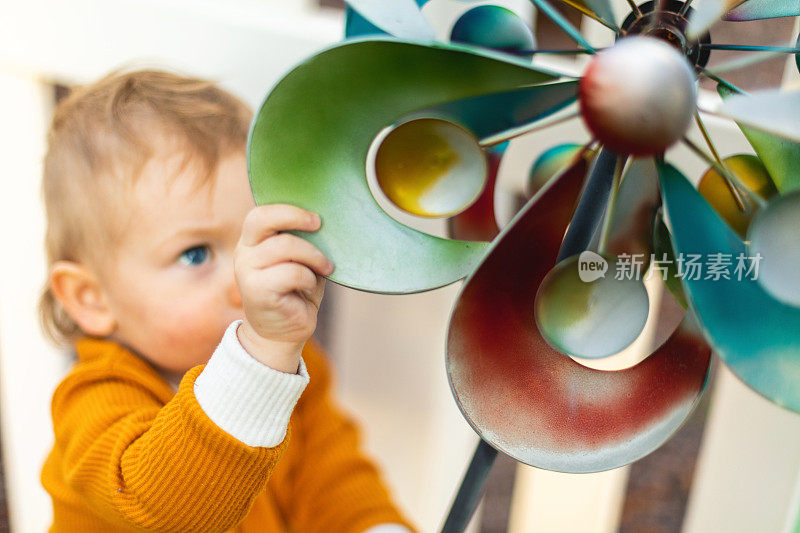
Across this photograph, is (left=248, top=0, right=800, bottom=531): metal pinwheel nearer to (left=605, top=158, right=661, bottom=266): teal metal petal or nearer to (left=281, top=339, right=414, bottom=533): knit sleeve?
(left=605, top=158, right=661, bottom=266): teal metal petal

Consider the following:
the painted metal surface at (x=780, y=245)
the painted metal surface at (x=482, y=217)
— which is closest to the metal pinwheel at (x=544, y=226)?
the painted metal surface at (x=780, y=245)

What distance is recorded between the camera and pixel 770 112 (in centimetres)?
30

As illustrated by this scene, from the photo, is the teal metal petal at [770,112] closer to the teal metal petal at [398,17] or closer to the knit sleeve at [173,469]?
the teal metal petal at [398,17]

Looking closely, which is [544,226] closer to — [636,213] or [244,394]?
[636,213]

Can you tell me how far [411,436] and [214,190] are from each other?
0.42 meters

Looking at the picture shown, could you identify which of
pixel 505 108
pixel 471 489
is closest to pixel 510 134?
pixel 505 108

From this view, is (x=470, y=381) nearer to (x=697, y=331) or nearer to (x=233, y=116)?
(x=697, y=331)

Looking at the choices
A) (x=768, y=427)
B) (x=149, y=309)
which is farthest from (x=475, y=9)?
(x=768, y=427)

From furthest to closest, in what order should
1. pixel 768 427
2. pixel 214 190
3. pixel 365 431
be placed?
pixel 365 431 → pixel 768 427 → pixel 214 190

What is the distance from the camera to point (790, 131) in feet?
0.97

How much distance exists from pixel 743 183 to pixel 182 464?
371 mm

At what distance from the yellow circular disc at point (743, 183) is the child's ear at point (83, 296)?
1.56 ft

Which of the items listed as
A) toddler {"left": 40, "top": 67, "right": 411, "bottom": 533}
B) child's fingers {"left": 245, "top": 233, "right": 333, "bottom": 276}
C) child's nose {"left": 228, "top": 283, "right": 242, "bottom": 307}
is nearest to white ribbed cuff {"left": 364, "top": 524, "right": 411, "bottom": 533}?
toddler {"left": 40, "top": 67, "right": 411, "bottom": 533}

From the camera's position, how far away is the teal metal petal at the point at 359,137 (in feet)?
1.10
